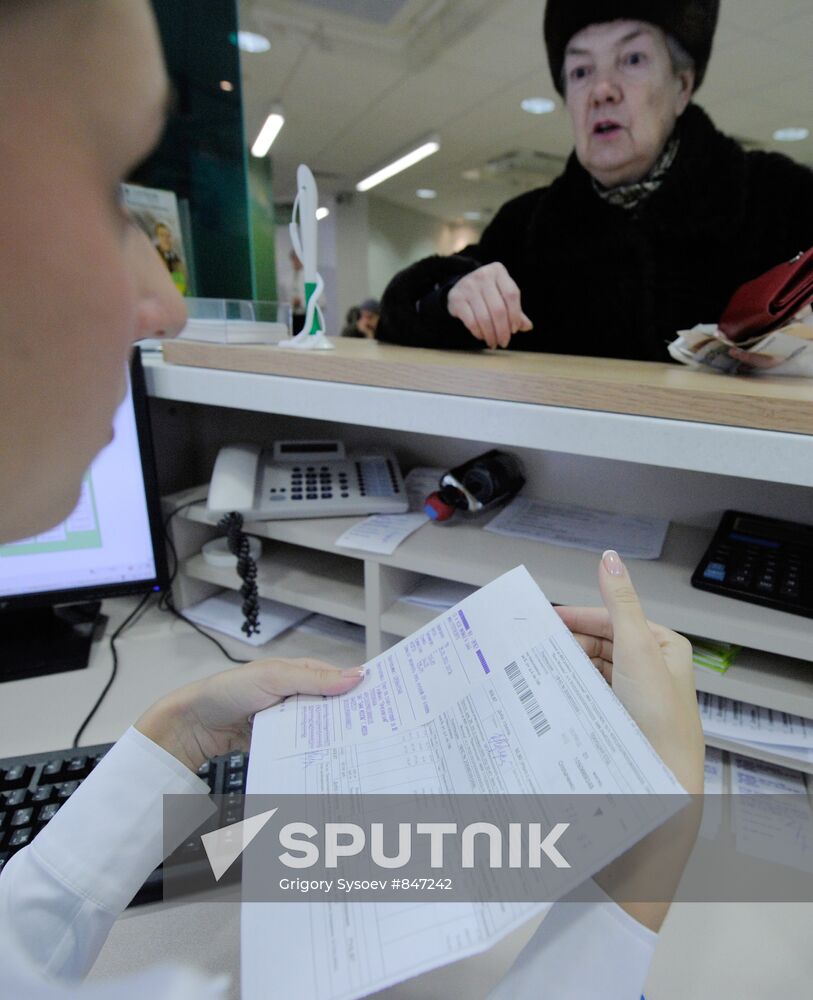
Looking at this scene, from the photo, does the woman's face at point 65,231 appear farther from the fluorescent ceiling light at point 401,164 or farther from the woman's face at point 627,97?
the fluorescent ceiling light at point 401,164

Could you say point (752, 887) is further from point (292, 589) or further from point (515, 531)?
point (292, 589)

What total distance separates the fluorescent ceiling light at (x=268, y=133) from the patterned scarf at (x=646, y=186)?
12.7 ft

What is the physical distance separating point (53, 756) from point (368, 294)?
704 cm

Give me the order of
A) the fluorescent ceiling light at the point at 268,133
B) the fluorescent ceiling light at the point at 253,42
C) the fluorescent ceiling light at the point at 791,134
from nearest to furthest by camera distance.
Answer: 1. the fluorescent ceiling light at the point at 791,134
2. the fluorescent ceiling light at the point at 253,42
3. the fluorescent ceiling light at the point at 268,133

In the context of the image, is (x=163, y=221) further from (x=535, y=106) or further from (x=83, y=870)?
(x=535, y=106)

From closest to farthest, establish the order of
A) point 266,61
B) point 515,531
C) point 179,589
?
point 515,531 < point 179,589 < point 266,61

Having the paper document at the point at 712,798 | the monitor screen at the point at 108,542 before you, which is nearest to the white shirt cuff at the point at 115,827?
the monitor screen at the point at 108,542

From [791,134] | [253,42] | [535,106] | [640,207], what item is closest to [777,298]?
[640,207]

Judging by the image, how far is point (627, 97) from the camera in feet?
4.29

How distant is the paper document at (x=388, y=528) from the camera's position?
0.69 metres

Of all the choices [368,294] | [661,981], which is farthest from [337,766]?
[368,294]

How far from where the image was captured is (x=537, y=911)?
0.82 ft

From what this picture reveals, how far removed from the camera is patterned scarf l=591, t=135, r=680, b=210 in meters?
1.29

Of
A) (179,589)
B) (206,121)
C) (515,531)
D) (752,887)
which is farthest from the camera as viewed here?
(206,121)
